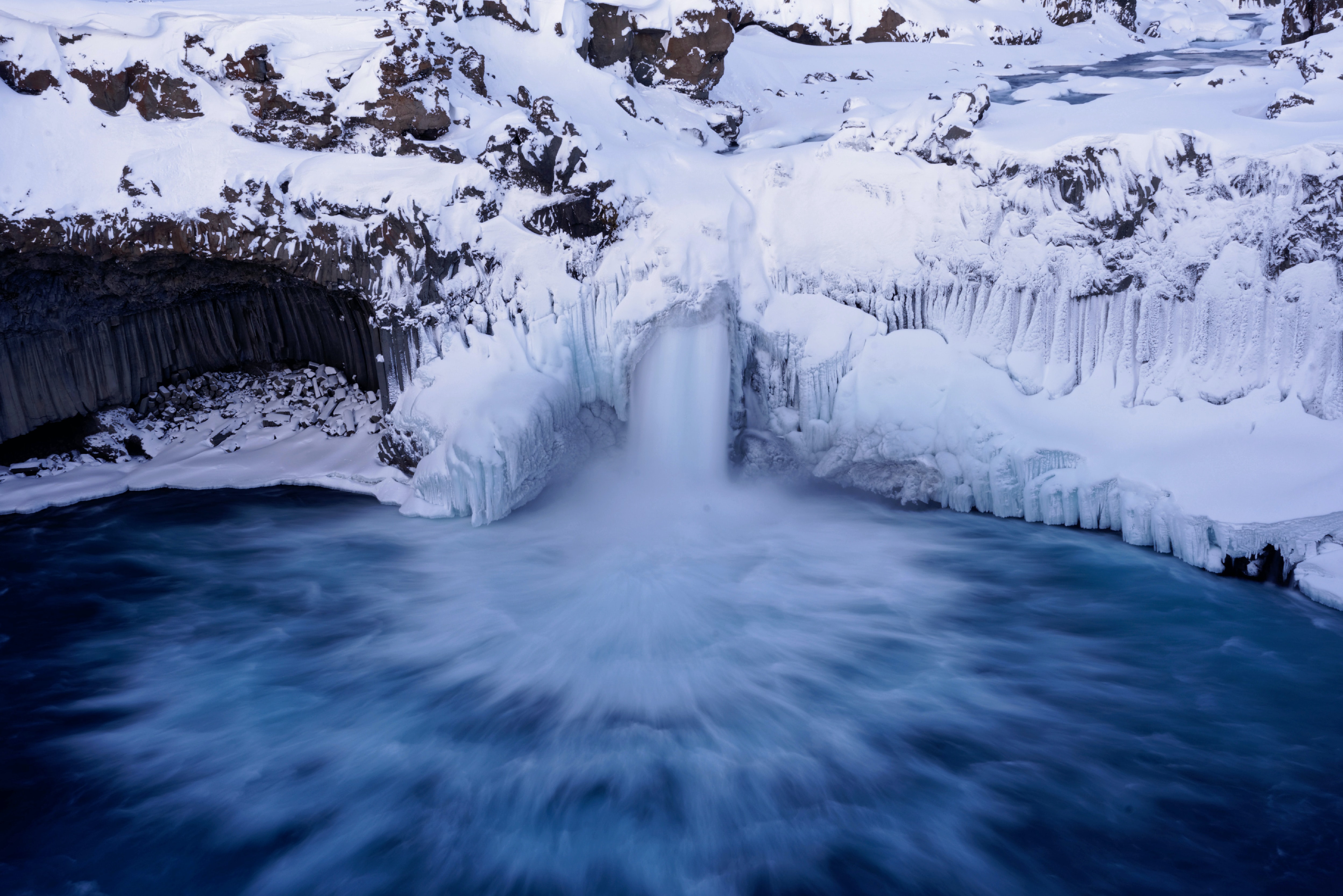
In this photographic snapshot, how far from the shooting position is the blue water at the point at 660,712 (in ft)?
11.1

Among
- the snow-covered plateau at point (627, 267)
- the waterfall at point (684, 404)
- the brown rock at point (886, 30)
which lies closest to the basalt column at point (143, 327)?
the snow-covered plateau at point (627, 267)

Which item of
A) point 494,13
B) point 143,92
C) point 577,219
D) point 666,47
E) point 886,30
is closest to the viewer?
point 143,92

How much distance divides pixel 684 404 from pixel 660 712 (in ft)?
8.67

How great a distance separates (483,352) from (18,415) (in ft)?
11.6

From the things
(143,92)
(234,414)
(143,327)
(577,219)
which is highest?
(143,92)

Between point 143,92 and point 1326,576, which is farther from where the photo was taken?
point 143,92

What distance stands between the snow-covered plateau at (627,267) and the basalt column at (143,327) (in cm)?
3

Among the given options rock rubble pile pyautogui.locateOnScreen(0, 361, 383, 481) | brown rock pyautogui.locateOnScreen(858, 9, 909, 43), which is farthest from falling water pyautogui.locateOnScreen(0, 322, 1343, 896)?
brown rock pyautogui.locateOnScreen(858, 9, 909, 43)

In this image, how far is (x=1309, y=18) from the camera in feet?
21.3

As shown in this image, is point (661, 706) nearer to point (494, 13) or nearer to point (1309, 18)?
point (494, 13)

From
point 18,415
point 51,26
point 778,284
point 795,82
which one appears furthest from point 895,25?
point 18,415

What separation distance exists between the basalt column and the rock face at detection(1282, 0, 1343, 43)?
704cm

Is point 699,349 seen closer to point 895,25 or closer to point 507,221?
point 507,221

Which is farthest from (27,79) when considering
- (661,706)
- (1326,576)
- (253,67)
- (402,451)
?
(1326,576)
